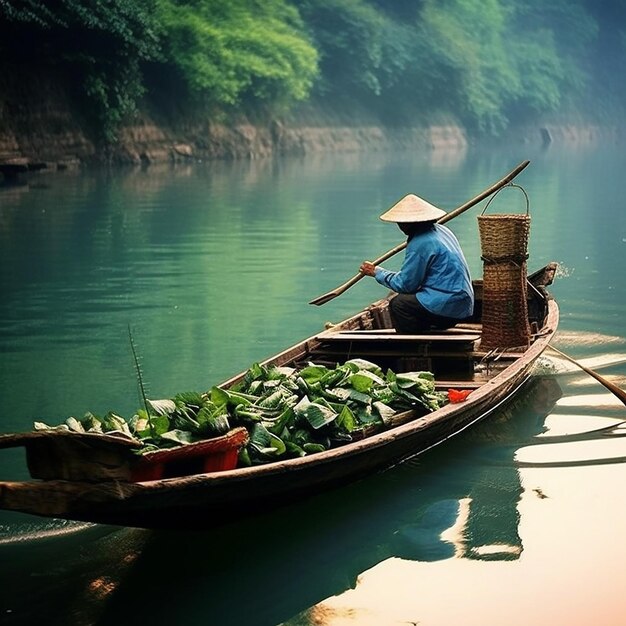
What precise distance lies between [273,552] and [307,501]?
1.58 ft

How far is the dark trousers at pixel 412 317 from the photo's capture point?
8.22 metres

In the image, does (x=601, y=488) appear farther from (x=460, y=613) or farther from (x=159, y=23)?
(x=159, y=23)

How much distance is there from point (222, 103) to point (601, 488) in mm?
34328

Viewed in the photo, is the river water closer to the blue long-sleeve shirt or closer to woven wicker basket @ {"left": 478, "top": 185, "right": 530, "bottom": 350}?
woven wicker basket @ {"left": 478, "top": 185, "right": 530, "bottom": 350}

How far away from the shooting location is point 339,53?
4950cm

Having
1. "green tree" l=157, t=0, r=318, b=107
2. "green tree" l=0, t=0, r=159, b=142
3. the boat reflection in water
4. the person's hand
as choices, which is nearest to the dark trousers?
the person's hand

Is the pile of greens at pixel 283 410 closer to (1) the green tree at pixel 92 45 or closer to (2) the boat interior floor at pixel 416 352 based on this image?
(2) the boat interior floor at pixel 416 352

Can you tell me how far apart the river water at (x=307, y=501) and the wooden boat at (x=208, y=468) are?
31cm

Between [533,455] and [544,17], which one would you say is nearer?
[533,455]

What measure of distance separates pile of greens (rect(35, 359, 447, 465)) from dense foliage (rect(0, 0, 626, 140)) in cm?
2242

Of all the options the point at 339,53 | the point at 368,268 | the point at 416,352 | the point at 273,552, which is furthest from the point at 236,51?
the point at 273,552

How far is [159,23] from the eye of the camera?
35.2 metres

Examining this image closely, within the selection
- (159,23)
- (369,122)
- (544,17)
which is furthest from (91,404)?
(544,17)

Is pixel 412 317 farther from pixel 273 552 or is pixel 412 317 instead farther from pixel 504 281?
pixel 273 552
